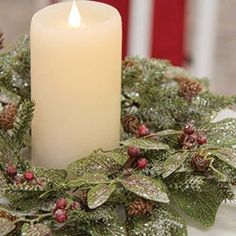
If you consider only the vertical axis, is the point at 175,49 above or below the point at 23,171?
below

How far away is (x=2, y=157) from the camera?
691 millimetres

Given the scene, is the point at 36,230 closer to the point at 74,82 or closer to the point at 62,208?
the point at 62,208

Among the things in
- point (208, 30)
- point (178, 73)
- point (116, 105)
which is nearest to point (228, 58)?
point (208, 30)

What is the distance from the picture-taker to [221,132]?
2.38 feet

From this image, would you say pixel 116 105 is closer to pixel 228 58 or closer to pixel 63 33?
pixel 63 33

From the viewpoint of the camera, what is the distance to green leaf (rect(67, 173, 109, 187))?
64cm

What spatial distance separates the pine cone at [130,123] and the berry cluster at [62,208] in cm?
15

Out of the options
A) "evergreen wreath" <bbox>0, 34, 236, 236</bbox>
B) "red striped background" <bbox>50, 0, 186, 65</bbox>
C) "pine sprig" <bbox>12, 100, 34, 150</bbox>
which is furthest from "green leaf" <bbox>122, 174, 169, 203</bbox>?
"red striped background" <bbox>50, 0, 186, 65</bbox>

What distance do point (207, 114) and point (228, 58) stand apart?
1.37m

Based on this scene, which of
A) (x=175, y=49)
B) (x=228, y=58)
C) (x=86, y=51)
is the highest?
A: (x=86, y=51)

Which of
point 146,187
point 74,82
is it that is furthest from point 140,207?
point 74,82

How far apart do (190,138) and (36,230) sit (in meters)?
0.16

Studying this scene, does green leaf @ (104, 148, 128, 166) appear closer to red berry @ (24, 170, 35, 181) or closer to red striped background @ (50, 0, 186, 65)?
red berry @ (24, 170, 35, 181)

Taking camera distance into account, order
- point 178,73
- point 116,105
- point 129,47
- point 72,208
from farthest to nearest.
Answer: point 129,47, point 178,73, point 116,105, point 72,208
